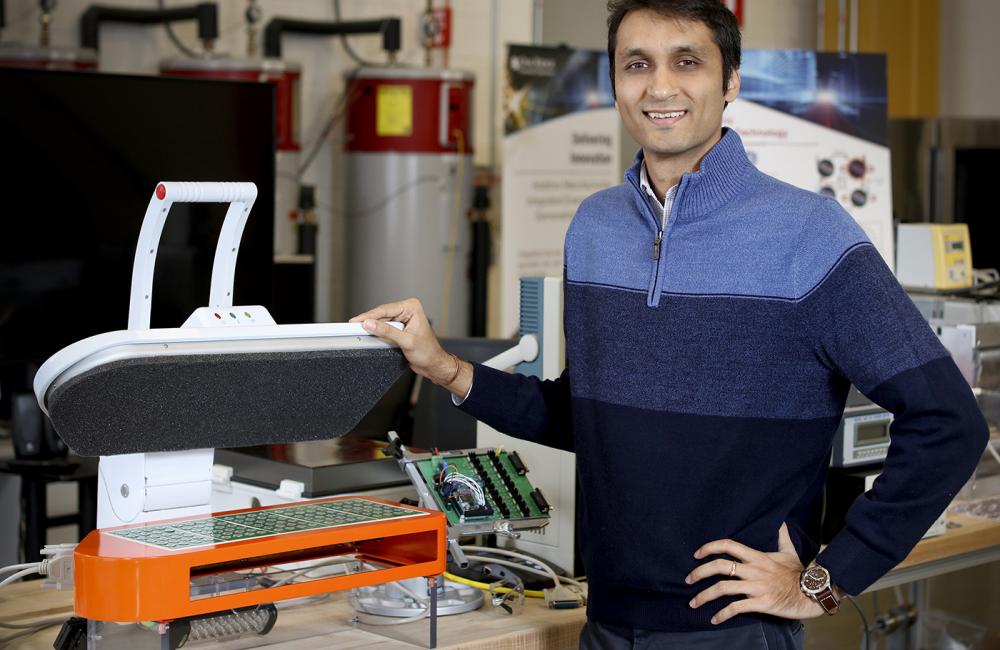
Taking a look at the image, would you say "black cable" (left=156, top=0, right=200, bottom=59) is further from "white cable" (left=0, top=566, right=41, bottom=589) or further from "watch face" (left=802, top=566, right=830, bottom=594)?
"watch face" (left=802, top=566, right=830, bottom=594)

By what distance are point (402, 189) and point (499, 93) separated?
111 cm

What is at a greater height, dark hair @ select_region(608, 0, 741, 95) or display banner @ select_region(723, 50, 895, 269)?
display banner @ select_region(723, 50, 895, 269)

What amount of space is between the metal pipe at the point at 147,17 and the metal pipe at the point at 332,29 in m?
0.33

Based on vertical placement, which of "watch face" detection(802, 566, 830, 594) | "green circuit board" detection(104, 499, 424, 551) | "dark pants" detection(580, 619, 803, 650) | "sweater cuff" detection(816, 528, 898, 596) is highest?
"green circuit board" detection(104, 499, 424, 551)

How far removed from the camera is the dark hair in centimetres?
162

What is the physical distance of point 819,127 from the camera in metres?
3.99

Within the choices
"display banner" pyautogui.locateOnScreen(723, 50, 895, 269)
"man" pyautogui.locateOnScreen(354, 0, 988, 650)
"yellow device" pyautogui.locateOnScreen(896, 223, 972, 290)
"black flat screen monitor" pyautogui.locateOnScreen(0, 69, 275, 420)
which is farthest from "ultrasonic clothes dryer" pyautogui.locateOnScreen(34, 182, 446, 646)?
"display banner" pyautogui.locateOnScreen(723, 50, 895, 269)

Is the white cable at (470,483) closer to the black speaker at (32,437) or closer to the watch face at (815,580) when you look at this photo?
the watch face at (815,580)

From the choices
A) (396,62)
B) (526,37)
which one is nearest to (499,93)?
(526,37)

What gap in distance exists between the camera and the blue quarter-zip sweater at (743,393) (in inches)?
58.1

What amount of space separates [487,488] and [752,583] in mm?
545

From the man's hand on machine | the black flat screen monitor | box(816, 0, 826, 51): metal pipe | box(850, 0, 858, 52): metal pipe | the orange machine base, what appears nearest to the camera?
the orange machine base

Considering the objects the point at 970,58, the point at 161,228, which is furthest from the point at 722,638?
the point at 970,58

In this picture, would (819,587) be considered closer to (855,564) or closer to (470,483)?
(855,564)
